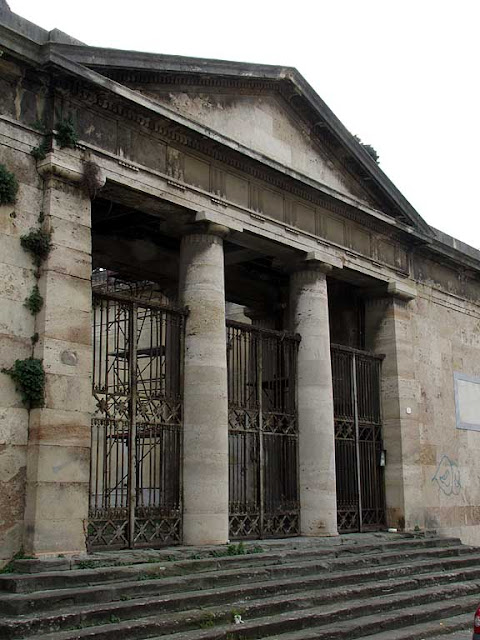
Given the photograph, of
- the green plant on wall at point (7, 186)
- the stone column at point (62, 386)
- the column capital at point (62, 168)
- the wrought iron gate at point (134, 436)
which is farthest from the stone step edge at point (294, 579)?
the column capital at point (62, 168)

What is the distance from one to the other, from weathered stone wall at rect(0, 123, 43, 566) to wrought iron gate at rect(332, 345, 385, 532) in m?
8.00

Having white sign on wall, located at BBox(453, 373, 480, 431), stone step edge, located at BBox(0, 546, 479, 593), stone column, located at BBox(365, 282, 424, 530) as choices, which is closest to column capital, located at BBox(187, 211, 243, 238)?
stone step edge, located at BBox(0, 546, 479, 593)

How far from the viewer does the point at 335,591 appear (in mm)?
11531

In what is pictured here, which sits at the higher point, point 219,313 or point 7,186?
point 7,186

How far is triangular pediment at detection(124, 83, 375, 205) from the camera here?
13719 mm

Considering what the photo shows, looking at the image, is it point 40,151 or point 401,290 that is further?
point 401,290

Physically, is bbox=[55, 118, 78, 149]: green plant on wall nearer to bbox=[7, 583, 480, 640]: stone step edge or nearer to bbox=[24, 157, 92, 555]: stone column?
bbox=[24, 157, 92, 555]: stone column

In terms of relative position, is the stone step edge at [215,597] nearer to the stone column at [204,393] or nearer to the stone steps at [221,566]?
the stone steps at [221,566]

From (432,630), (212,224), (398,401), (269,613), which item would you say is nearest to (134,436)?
(269,613)

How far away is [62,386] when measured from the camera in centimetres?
1098

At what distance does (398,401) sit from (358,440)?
136cm

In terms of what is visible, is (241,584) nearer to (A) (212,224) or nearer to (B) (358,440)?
(A) (212,224)

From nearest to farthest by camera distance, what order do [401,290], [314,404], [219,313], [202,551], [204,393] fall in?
[202,551]
[204,393]
[219,313]
[314,404]
[401,290]

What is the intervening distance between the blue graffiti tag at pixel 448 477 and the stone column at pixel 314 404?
4440 mm
